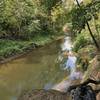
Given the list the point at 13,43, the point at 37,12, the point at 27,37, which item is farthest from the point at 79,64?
the point at 37,12

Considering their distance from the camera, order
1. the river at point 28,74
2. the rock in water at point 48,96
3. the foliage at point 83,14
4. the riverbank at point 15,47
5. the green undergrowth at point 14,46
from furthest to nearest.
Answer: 1. the green undergrowth at point 14,46
2. the riverbank at point 15,47
3. the river at point 28,74
4. the rock in water at point 48,96
5. the foliage at point 83,14

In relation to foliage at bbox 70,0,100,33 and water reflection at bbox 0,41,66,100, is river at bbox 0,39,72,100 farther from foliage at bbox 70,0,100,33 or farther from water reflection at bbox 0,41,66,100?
foliage at bbox 70,0,100,33

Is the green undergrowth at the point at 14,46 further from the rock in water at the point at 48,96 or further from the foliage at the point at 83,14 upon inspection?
the foliage at the point at 83,14

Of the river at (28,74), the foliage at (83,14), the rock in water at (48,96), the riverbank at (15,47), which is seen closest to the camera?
the foliage at (83,14)

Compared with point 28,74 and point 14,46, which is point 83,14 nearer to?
point 28,74

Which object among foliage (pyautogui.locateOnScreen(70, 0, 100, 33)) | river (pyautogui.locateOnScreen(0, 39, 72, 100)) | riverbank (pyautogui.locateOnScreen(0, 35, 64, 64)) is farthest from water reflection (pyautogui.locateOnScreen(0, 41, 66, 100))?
foliage (pyautogui.locateOnScreen(70, 0, 100, 33))

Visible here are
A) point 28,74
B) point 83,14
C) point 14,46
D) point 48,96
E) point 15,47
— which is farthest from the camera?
point 14,46

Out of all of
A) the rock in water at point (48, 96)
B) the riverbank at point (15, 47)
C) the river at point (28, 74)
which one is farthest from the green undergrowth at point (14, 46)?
the rock in water at point (48, 96)

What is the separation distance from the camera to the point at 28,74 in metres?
22.0

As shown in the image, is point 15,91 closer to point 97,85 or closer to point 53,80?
point 53,80

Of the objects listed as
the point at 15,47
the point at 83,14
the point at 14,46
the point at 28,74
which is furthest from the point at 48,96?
the point at 14,46

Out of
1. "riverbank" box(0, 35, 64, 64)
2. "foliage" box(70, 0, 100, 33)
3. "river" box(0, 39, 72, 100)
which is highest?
"foliage" box(70, 0, 100, 33)

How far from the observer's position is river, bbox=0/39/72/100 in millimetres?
18250

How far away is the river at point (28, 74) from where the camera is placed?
59.9 ft
